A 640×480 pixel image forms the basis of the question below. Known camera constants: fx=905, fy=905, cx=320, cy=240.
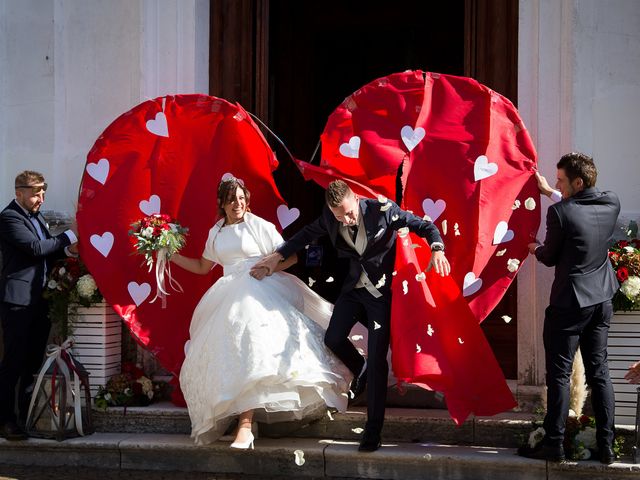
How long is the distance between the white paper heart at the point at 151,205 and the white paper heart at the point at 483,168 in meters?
2.30

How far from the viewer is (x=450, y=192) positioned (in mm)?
6027

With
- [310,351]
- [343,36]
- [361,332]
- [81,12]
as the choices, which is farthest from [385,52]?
[310,351]

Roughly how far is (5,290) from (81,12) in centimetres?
243

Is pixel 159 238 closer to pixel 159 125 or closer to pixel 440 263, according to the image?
pixel 159 125

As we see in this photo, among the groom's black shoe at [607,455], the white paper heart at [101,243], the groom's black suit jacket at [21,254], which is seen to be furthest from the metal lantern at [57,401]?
the groom's black shoe at [607,455]

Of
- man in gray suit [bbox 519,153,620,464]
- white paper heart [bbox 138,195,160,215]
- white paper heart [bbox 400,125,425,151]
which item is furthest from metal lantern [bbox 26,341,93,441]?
man in gray suit [bbox 519,153,620,464]

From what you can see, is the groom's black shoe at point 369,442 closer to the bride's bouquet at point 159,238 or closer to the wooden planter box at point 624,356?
the wooden planter box at point 624,356

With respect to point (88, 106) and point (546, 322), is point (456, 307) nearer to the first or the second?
point (546, 322)

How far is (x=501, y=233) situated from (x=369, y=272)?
0.93m

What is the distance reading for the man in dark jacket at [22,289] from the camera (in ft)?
20.5

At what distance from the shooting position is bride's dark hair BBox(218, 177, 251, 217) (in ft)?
20.1

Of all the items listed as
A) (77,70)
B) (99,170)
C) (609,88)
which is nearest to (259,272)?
(99,170)

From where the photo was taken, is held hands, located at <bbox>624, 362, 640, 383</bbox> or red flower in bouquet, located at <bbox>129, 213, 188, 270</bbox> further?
red flower in bouquet, located at <bbox>129, 213, 188, 270</bbox>

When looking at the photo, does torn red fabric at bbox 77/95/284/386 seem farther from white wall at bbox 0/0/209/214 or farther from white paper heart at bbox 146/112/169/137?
white wall at bbox 0/0/209/214
